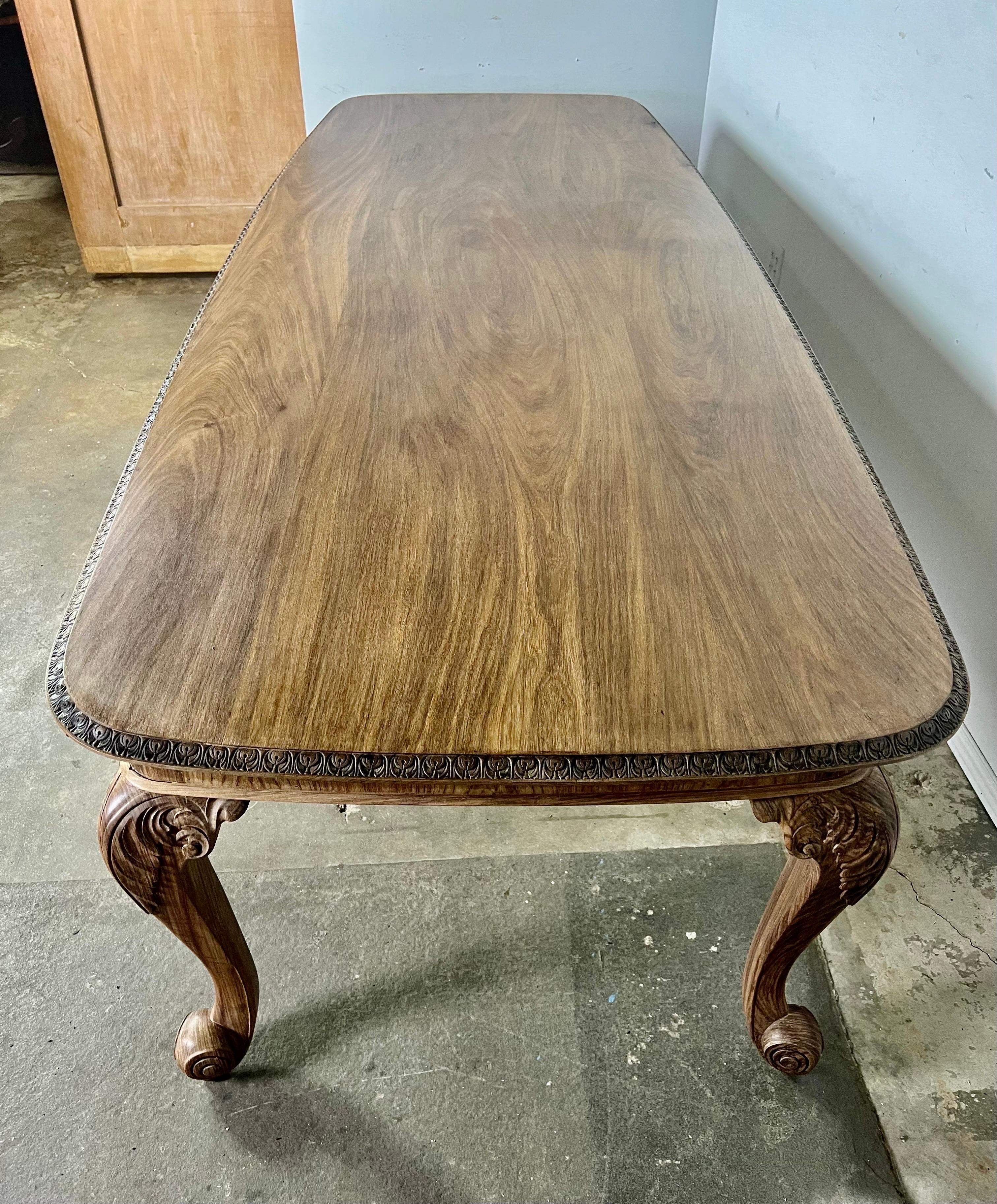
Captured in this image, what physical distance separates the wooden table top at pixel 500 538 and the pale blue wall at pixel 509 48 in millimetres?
851

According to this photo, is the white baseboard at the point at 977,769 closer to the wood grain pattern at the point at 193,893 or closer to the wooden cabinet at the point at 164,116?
the wood grain pattern at the point at 193,893

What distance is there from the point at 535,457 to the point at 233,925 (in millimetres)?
521

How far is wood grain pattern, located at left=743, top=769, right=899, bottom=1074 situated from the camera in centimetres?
70

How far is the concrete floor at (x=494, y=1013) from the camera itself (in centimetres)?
90

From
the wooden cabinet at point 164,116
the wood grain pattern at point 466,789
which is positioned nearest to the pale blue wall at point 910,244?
the wood grain pattern at point 466,789

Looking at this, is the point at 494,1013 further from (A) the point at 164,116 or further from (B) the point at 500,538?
(A) the point at 164,116

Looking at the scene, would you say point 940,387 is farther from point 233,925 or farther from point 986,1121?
point 233,925

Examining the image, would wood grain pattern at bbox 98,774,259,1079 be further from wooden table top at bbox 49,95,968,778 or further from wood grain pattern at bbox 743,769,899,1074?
wood grain pattern at bbox 743,769,899,1074

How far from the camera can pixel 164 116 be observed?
2234 mm

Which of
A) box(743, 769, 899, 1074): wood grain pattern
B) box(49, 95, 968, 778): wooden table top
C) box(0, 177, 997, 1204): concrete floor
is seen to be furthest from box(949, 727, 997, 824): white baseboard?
box(49, 95, 968, 778): wooden table top

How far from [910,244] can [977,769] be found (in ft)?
2.30

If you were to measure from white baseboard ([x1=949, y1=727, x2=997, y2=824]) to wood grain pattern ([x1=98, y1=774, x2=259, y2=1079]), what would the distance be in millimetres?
929

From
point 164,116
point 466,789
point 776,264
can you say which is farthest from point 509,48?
point 466,789

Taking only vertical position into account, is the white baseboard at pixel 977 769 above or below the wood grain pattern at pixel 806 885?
below
